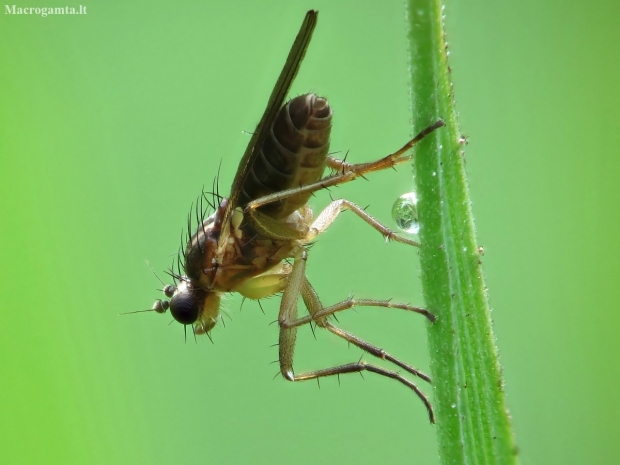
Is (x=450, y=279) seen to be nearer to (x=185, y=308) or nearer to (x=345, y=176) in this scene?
(x=345, y=176)

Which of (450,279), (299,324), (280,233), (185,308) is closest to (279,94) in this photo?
(280,233)

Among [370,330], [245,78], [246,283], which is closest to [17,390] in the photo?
[246,283]

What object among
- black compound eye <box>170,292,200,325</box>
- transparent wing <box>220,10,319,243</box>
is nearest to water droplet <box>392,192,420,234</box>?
transparent wing <box>220,10,319,243</box>

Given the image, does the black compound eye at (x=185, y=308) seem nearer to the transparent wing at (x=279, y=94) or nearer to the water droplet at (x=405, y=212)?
the transparent wing at (x=279, y=94)

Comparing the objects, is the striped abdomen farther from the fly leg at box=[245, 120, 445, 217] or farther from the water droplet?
the water droplet

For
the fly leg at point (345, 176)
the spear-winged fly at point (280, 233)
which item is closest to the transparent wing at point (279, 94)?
the spear-winged fly at point (280, 233)

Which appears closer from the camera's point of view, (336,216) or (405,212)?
(405,212)
